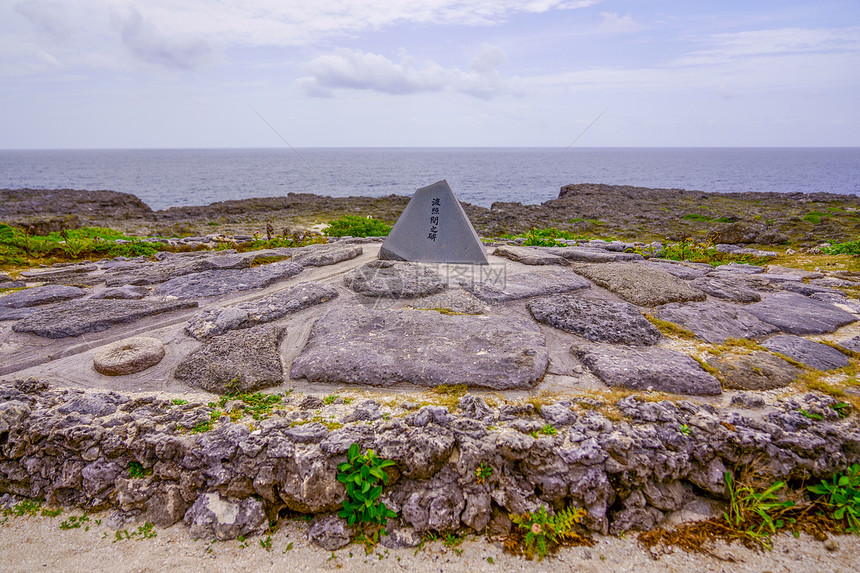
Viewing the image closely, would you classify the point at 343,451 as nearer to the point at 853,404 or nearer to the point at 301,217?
the point at 853,404

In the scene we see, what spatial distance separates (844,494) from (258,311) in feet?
17.0

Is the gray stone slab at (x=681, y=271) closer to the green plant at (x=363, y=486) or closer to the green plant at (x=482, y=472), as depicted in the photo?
the green plant at (x=482, y=472)

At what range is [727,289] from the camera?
218 inches

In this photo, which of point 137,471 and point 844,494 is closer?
point 844,494

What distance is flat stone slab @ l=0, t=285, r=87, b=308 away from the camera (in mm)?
5008

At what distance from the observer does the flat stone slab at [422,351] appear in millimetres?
3643

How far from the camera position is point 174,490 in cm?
296

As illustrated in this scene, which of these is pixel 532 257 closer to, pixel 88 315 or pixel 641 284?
pixel 641 284

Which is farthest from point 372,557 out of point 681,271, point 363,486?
point 681,271

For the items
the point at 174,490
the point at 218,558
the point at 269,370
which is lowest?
the point at 218,558

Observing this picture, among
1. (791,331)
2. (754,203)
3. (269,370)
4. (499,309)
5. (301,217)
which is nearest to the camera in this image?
(269,370)

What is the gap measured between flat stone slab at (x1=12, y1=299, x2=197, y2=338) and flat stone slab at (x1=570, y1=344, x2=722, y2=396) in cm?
453

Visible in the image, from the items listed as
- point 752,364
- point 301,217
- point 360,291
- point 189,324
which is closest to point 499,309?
point 360,291

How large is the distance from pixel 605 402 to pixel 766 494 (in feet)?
3.70
